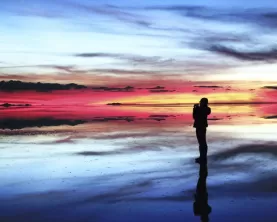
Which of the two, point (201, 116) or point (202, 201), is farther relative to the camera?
point (201, 116)

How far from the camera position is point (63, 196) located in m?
10.3

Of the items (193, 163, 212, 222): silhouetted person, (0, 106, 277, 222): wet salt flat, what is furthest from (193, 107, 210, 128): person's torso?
(193, 163, 212, 222): silhouetted person

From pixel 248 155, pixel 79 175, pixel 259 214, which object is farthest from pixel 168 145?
pixel 259 214

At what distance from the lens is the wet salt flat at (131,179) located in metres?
8.94

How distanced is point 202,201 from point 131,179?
9.41ft

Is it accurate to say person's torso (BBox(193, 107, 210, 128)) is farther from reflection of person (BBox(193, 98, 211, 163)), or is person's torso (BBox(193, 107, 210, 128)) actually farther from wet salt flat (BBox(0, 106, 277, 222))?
wet salt flat (BBox(0, 106, 277, 222))

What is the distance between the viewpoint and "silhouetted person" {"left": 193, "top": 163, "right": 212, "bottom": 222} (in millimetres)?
8656

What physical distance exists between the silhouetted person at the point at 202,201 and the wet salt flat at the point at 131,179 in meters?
0.10

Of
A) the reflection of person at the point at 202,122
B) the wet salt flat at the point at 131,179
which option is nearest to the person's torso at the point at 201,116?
the reflection of person at the point at 202,122

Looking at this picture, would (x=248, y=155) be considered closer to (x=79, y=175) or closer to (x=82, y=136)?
(x=79, y=175)

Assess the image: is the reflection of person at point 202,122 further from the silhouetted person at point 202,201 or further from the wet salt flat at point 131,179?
the silhouetted person at point 202,201

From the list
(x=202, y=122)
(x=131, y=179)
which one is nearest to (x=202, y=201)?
(x=131, y=179)

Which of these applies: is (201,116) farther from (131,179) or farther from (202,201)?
(202,201)

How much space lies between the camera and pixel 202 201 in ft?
31.6
